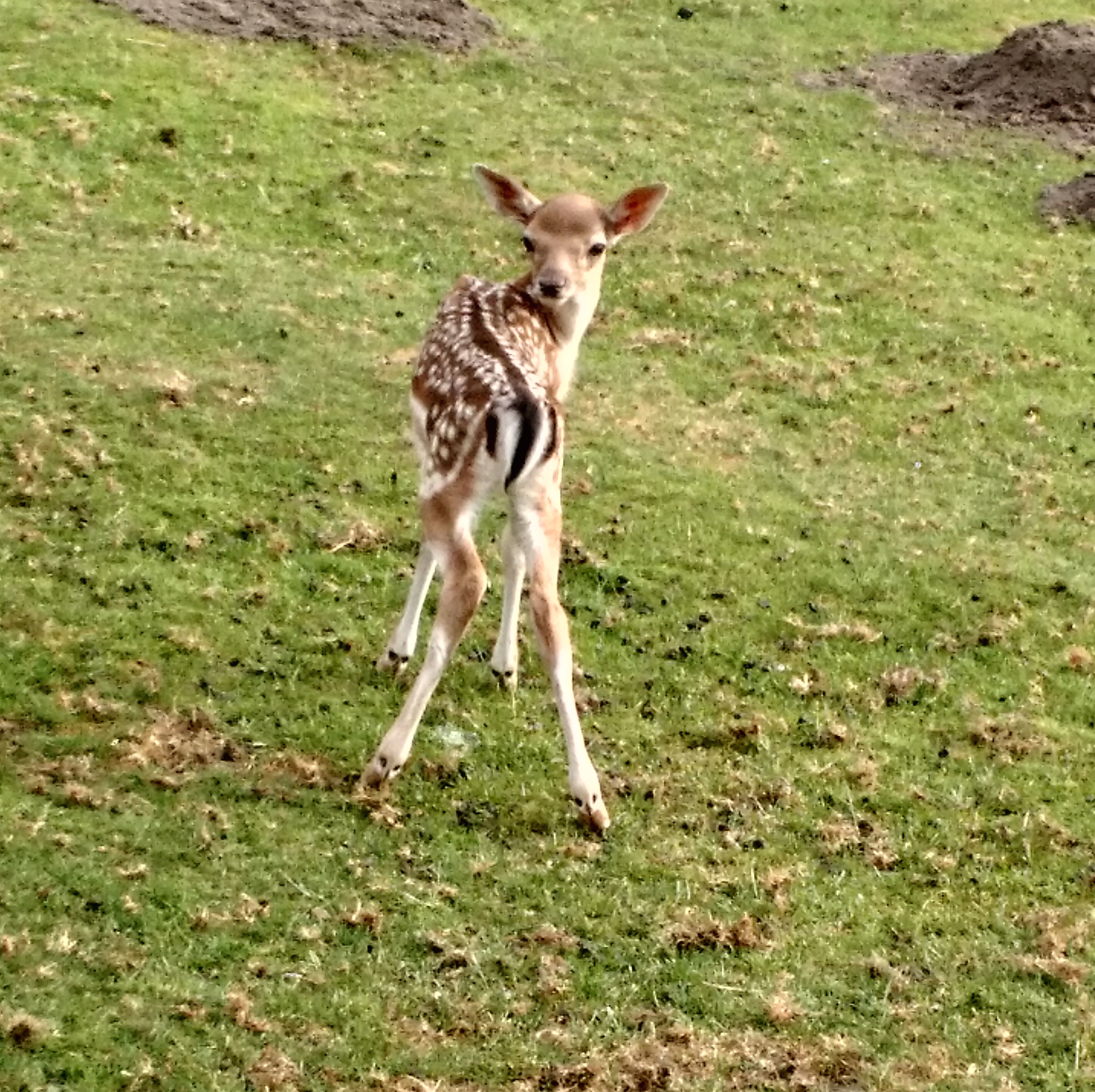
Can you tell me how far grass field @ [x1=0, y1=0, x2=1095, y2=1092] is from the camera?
16.4ft

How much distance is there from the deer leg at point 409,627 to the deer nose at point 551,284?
1284 mm

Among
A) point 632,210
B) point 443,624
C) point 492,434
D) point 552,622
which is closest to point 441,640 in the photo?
point 443,624

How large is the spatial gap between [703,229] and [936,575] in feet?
15.8

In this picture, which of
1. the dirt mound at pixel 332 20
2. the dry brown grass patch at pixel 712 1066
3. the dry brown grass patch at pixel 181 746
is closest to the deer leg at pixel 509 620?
the dry brown grass patch at pixel 181 746

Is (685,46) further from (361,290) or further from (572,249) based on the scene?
(572,249)

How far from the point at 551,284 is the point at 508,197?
2.77 feet

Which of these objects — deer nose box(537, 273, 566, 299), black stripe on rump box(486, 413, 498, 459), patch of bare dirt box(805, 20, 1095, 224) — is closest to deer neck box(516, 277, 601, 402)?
deer nose box(537, 273, 566, 299)

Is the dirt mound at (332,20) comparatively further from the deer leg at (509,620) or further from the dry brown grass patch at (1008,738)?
the dry brown grass patch at (1008,738)

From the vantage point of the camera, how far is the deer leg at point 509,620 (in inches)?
266

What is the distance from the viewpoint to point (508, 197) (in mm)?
7711

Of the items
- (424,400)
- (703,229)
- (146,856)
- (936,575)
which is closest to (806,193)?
(703,229)

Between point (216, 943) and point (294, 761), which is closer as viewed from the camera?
point (216, 943)

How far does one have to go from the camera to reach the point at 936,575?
8156 millimetres

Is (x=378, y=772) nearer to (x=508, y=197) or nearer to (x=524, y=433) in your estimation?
(x=524, y=433)
